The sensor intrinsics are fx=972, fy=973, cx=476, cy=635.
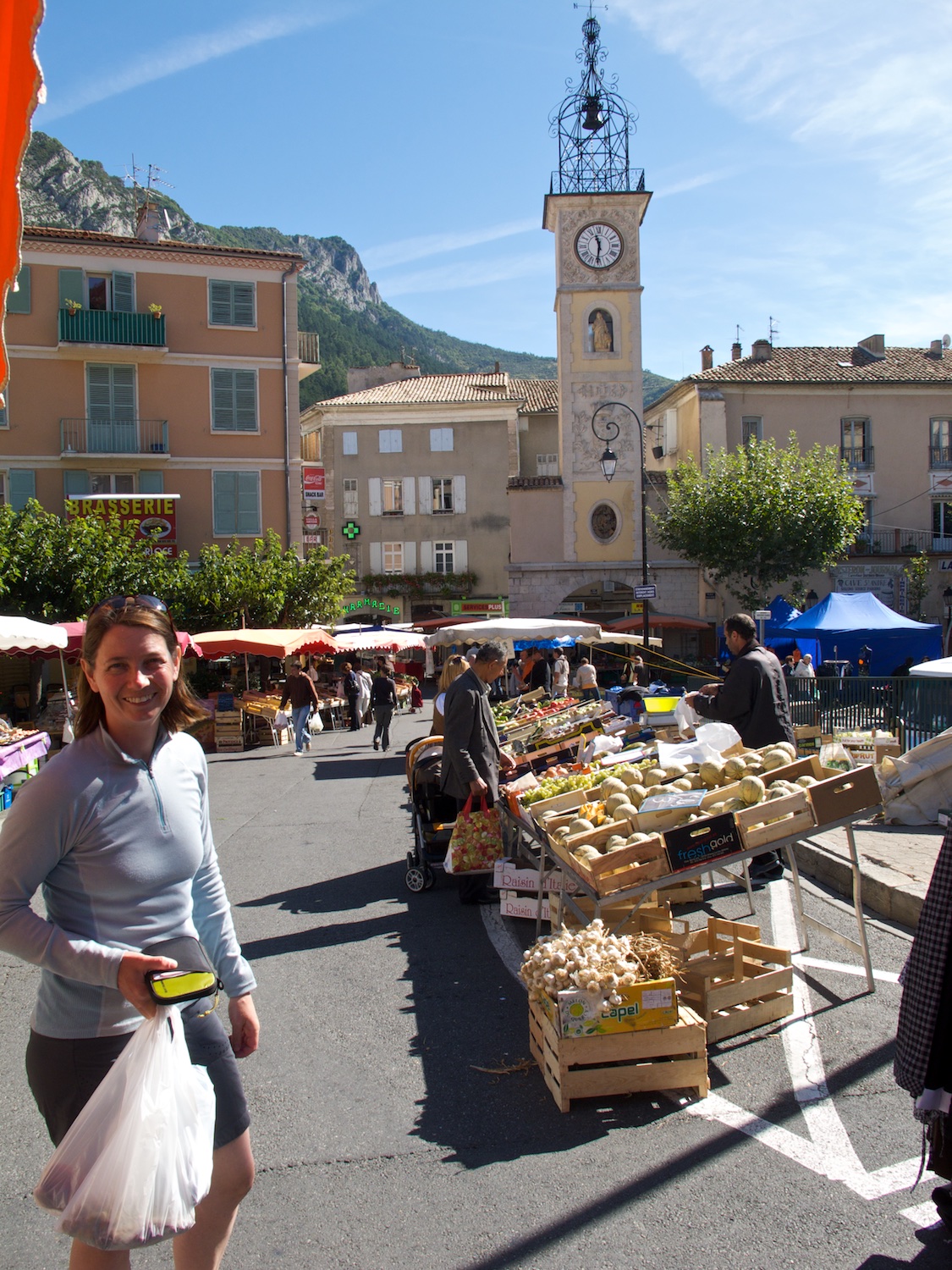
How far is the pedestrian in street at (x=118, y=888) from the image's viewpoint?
2.12m

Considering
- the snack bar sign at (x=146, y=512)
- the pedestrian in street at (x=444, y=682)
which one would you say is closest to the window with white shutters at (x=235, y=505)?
the snack bar sign at (x=146, y=512)

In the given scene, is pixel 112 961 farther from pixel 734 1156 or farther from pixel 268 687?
pixel 268 687

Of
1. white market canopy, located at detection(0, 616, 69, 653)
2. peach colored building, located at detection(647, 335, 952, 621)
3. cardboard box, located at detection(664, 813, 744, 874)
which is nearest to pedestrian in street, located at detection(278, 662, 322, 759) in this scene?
white market canopy, located at detection(0, 616, 69, 653)

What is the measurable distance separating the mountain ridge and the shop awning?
48.8m

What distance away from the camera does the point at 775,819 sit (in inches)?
189

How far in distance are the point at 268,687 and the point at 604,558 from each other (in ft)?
58.7

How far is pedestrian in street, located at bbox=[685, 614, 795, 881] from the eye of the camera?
7219 millimetres

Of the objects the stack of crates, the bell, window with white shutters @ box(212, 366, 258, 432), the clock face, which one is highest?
the bell

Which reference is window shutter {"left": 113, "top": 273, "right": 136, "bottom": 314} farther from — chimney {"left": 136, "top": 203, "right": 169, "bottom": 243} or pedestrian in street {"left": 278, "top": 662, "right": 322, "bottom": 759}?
pedestrian in street {"left": 278, "top": 662, "right": 322, "bottom": 759}

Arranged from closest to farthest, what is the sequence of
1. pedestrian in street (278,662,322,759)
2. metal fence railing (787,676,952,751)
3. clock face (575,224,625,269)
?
metal fence railing (787,676,952,751)
pedestrian in street (278,662,322,759)
clock face (575,224,625,269)

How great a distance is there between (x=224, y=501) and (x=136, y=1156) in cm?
3036

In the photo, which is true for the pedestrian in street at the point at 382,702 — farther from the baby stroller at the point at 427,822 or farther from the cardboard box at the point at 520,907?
the cardboard box at the point at 520,907

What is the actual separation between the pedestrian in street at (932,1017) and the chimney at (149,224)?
33.5m

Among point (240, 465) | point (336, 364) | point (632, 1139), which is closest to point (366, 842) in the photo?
point (632, 1139)
